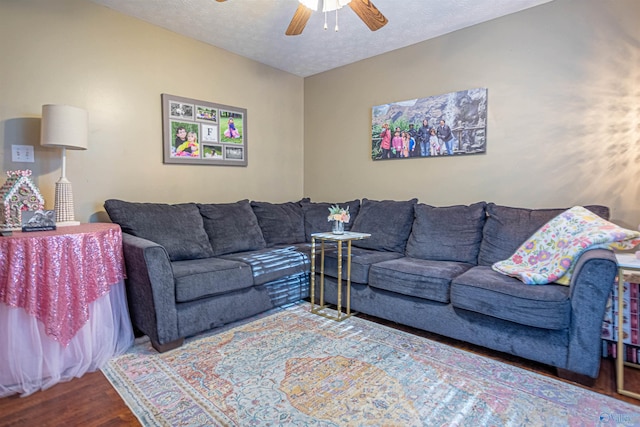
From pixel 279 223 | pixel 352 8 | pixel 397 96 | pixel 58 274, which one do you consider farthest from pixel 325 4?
pixel 58 274

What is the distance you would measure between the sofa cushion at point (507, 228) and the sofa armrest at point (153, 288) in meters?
2.22

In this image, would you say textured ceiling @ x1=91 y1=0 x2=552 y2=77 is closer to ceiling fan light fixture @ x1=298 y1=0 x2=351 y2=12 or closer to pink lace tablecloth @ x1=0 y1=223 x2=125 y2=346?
ceiling fan light fixture @ x1=298 y1=0 x2=351 y2=12

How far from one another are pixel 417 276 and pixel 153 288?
1722mm

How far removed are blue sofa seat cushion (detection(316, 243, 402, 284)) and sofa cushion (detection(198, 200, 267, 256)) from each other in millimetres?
631

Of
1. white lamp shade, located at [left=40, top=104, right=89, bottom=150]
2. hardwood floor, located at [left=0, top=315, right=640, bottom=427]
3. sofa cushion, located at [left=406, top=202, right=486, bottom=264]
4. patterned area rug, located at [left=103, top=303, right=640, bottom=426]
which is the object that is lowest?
hardwood floor, located at [left=0, top=315, right=640, bottom=427]

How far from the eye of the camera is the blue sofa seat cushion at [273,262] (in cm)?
267

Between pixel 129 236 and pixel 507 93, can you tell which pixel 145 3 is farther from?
pixel 507 93

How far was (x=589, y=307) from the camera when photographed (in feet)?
5.72

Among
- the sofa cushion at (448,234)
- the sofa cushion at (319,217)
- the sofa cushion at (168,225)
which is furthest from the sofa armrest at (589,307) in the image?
the sofa cushion at (168,225)

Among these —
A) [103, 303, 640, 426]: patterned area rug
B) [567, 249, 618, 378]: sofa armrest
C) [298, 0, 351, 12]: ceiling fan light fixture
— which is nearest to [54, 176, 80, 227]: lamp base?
[103, 303, 640, 426]: patterned area rug

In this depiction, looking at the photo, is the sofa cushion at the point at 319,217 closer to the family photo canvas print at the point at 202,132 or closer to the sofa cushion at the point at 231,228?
the sofa cushion at the point at 231,228

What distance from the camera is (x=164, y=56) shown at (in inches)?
120

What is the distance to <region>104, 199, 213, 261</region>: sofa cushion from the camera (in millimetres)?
2529

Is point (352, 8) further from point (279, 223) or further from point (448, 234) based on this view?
point (279, 223)
